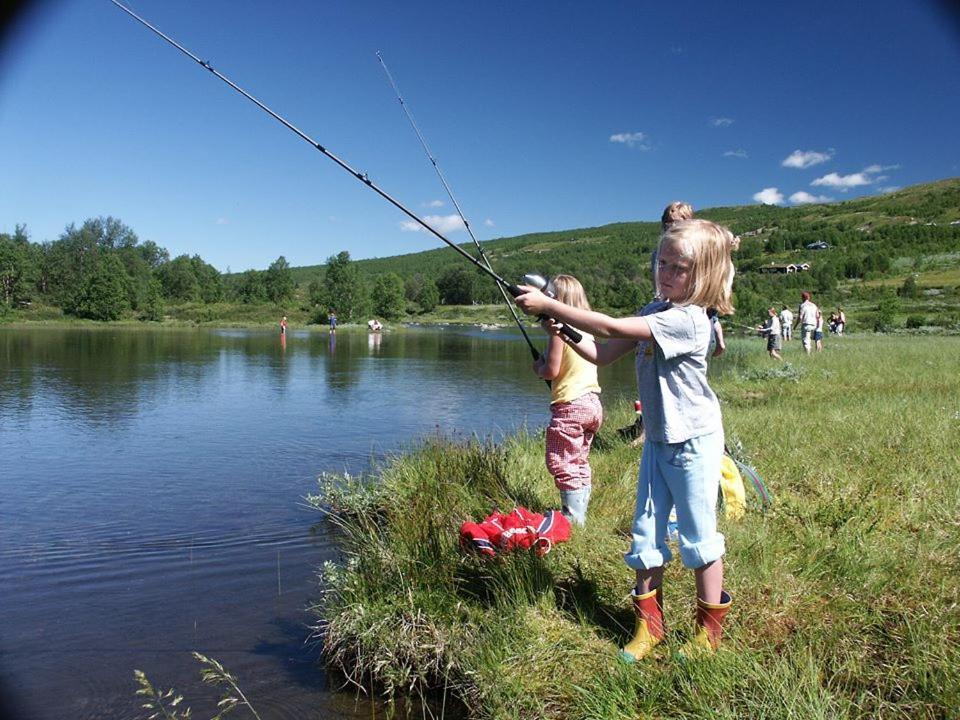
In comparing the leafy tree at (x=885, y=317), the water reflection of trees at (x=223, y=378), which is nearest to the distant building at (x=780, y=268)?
the leafy tree at (x=885, y=317)

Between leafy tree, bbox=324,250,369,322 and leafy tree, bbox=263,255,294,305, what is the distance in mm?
16648

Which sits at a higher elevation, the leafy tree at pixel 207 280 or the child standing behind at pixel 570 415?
the leafy tree at pixel 207 280

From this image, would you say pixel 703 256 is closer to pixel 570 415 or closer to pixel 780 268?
pixel 570 415

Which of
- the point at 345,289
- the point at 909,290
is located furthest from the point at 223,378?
the point at 345,289

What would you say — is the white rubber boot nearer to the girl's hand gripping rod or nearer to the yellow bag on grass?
the yellow bag on grass

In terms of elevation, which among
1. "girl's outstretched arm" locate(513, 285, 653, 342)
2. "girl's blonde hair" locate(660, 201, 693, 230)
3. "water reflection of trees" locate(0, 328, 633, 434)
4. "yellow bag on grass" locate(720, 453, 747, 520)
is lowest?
"water reflection of trees" locate(0, 328, 633, 434)

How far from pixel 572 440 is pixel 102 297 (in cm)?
8191

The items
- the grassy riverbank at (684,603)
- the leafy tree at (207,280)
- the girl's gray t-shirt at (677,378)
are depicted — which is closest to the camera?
the grassy riverbank at (684,603)

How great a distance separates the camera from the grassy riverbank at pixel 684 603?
7.72 ft

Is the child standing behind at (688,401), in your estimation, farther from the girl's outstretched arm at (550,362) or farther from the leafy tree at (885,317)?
the leafy tree at (885,317)

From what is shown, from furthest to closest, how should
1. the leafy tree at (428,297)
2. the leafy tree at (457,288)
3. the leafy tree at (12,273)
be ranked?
the leafy tree at (457,288) → the leafy tree at (428,297) → the leafy tree at (12,273)

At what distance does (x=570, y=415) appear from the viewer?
448 cm

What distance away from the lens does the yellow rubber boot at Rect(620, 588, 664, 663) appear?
8.75 feet

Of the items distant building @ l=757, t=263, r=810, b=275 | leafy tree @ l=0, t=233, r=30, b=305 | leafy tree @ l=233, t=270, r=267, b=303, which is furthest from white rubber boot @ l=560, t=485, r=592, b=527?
leafy tree @ l=233, t=270, r=267, b=303
